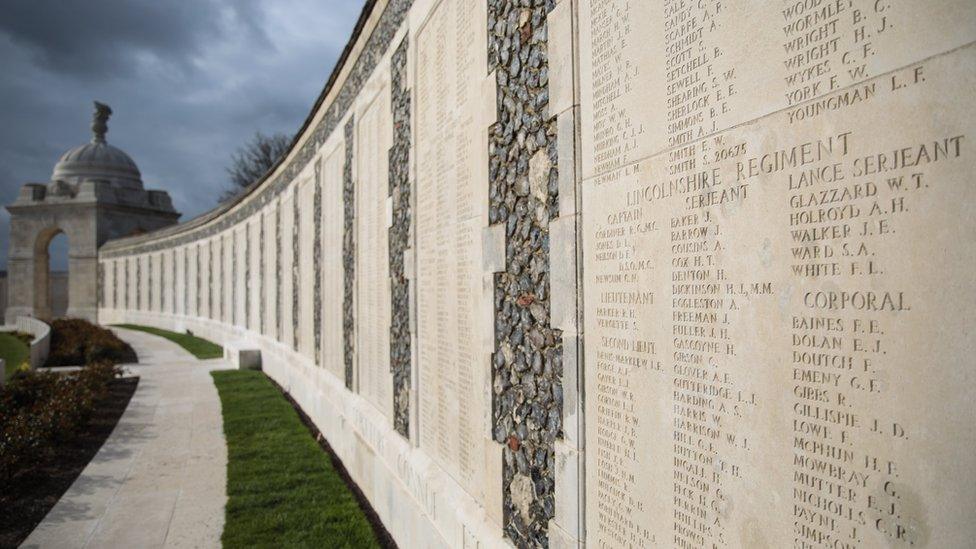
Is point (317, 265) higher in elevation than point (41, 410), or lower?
higher

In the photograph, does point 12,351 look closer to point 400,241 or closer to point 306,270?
point 306,270

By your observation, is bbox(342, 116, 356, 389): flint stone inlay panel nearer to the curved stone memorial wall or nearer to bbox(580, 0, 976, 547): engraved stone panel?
the curved stone memorial wall

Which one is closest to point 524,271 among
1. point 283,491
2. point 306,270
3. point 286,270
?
point 283,491

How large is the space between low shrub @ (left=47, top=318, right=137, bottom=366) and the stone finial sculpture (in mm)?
24139

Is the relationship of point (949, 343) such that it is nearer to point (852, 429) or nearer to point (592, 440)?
point (852, 429)

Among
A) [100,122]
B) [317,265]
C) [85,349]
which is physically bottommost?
[85,349]

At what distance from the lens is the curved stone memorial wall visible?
54.5 inches

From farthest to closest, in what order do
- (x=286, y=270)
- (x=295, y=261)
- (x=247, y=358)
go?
(x=247, y=358), (x=286, y=270), (x=295, y=261)

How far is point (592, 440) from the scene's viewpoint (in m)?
2.65

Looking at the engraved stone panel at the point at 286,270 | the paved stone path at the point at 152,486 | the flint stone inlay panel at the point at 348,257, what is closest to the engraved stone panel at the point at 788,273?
the paved stone path at the point at 152,486

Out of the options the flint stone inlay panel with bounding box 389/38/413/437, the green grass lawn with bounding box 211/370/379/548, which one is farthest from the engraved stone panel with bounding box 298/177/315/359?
the flint stone inlay panel with bounding box 389/38/413/437

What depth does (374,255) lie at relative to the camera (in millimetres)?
6703

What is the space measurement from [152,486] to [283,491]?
1.55 metres

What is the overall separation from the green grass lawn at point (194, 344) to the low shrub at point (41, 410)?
17.4ft
